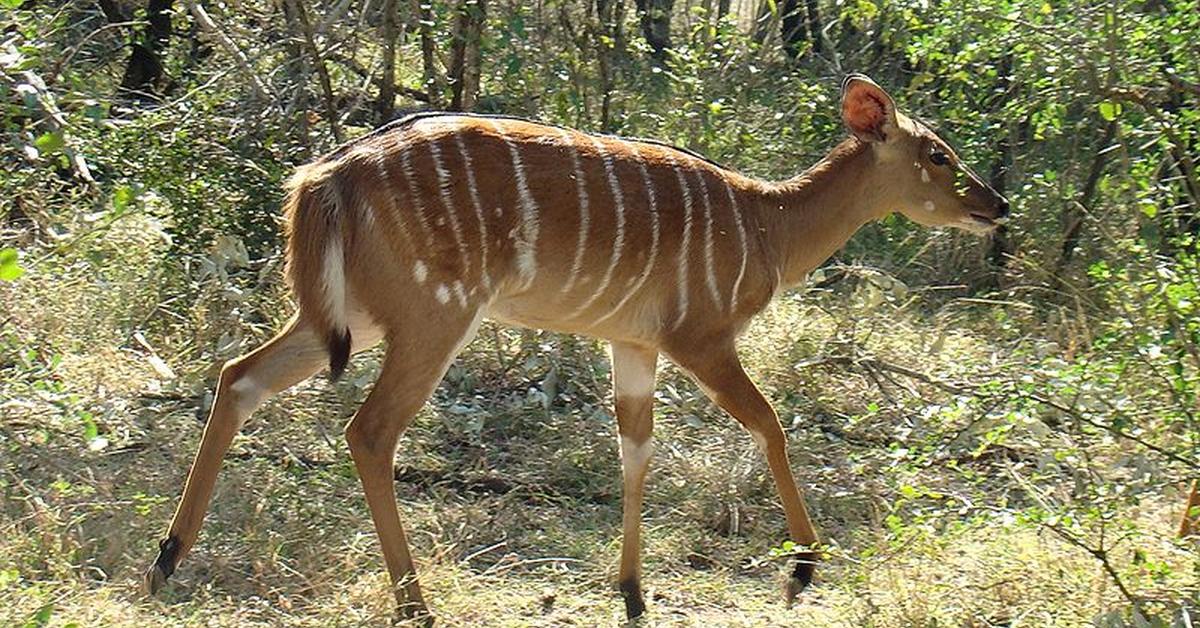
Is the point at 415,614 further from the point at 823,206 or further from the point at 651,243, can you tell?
the point at 823,206

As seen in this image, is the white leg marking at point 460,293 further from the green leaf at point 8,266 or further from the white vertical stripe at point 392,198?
the green leaf at point 8,266

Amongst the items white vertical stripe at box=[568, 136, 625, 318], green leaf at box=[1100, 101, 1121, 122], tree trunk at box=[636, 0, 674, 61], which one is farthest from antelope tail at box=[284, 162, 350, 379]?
tree trunk at box=[636, 0, 674, 61]

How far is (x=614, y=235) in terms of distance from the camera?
4531mm

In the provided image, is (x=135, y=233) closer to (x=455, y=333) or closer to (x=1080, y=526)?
(x=455, y=333)

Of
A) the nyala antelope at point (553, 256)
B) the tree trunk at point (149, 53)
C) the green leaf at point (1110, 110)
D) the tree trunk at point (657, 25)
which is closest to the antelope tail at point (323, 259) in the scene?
the nyala antelope at point (553, 256)

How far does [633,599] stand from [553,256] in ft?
3.21

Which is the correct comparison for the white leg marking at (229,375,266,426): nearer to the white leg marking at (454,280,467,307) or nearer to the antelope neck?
the white leg marking at (454,280,467,307)

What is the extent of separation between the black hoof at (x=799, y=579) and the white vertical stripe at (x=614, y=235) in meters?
0.93

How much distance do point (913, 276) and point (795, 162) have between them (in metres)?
0.74

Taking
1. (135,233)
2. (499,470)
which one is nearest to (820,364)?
(499,470)

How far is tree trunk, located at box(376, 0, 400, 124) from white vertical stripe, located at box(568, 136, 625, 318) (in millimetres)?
1818

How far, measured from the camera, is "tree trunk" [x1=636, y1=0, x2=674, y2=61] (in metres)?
8.20

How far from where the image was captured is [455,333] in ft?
13.6

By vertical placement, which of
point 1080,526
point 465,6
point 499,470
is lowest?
point 499,470
